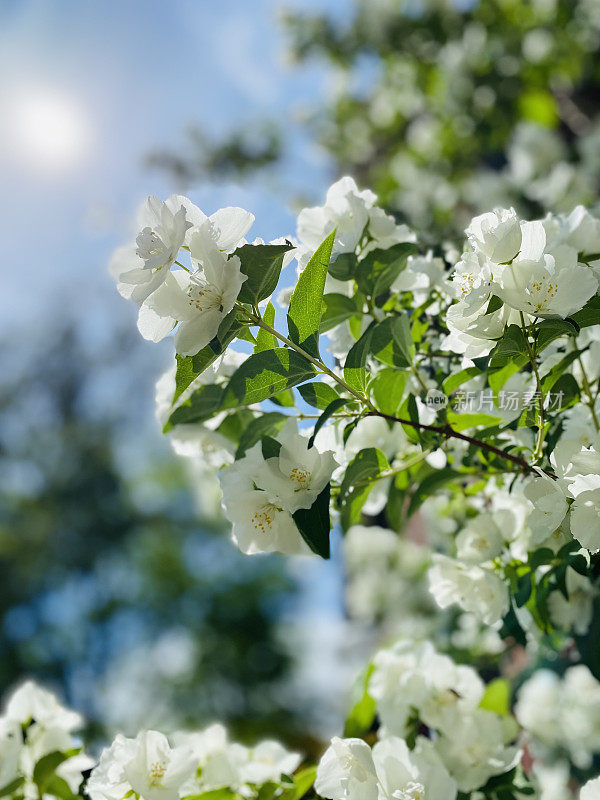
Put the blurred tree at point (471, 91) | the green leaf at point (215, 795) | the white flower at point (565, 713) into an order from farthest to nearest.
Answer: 1. the blurred tree at point (471, 91)
2. the white flower at point (565, 713)
3. the green leaf at point (215, 795)

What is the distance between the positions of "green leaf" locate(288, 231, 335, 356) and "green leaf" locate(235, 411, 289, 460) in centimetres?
11

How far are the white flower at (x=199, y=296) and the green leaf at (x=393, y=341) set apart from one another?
0.54 ft

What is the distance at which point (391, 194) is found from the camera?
3523mm

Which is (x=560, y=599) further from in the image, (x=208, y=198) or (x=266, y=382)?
(x=208, y=198)

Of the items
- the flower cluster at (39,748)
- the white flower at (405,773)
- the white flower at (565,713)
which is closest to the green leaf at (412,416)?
the white flower at (405,773)

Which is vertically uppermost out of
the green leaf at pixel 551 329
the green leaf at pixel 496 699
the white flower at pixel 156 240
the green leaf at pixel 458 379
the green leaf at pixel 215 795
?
the white flower at pixel 156 240

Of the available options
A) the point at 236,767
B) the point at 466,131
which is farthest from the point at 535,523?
the point at 466,131

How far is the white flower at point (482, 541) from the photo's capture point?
80cm

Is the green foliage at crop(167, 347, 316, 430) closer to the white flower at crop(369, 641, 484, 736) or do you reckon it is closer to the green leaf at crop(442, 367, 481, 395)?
the green leaf at crop(442, 367, 481, 395)

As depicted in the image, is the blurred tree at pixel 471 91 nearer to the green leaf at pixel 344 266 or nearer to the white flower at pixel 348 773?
the green leaf at pixel 344 266

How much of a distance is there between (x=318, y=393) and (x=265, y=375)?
0.07m

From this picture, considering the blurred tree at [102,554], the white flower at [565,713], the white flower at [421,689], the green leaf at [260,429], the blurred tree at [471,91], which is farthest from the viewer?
the blurred tree at [102,554]

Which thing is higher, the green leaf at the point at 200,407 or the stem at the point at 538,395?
the green leaf at the point at 200,407

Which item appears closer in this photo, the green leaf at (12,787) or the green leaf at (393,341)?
the green leaf at (393,341)
